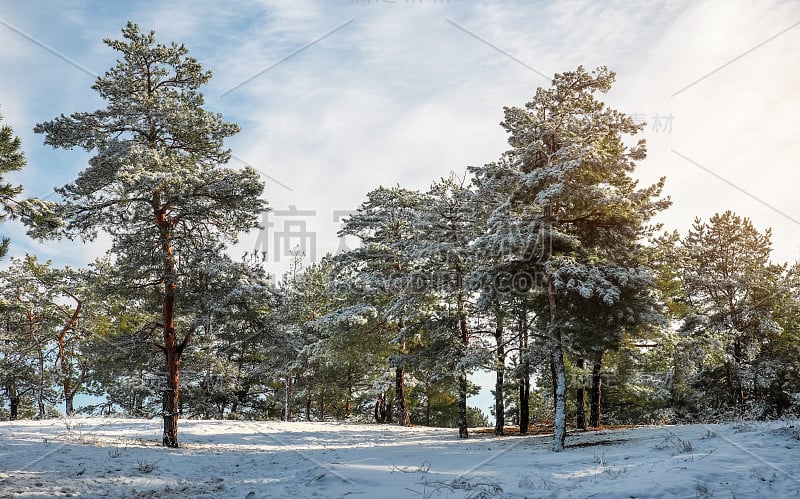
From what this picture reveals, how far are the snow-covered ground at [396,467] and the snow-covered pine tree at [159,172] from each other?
10.2 feet

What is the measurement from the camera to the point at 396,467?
11.3m

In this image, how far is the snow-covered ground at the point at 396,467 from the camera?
768 centimetres

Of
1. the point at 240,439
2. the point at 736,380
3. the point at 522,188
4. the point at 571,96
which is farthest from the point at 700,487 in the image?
the point at 736,380

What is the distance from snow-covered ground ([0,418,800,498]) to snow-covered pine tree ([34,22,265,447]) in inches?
122

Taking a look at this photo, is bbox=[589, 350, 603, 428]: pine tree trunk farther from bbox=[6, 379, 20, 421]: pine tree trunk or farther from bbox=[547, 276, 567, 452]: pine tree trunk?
bbox=[6, 379, 20, 421]: pine tree trunk

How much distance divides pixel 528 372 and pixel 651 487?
10.6 metres

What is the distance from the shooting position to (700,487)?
6.95m

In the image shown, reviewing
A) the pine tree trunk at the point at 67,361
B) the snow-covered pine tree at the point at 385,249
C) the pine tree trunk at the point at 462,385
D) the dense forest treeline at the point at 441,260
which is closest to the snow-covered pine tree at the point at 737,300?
the dense forest treeline at the point at 441,260

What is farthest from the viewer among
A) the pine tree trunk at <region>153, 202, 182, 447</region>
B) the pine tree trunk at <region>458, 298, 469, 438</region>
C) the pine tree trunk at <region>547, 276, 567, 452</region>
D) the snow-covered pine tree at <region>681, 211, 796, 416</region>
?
the snow-covered pine tree at <region>681, 211, 796, 416</region>

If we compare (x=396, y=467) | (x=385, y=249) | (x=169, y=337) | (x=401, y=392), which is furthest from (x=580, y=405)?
(x=169, y=337)

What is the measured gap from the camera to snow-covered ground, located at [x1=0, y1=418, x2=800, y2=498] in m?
7.68

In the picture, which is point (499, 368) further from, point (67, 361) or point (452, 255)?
point (67, 361)

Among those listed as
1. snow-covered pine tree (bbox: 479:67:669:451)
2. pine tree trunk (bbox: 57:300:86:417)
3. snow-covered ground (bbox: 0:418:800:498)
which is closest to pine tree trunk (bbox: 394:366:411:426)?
snow-covered ground (bbox: 0:418:800:498)

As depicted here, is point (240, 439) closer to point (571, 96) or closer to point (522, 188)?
point (522, 188)
